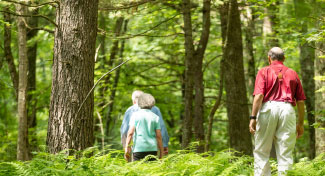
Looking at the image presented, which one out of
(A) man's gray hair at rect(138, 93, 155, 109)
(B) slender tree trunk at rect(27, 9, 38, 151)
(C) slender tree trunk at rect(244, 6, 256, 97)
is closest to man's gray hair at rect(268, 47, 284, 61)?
(A) man's gray hair at rect(138, 93, 155, 109)

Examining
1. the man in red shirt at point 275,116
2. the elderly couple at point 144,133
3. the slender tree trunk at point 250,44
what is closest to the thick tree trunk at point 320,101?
the man in red shirt at point 275,116

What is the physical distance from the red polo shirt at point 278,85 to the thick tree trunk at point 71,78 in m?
2.44

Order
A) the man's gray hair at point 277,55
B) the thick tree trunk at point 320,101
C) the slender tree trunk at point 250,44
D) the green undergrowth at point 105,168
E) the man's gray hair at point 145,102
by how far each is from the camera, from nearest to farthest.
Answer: the green undergrowth at point 105,168 → the man's gray hair at point 277,55 → the man's gray hair at point 145,102 → the thick tree trunk at point 320,101 → the slender tree trunk at point 250,44

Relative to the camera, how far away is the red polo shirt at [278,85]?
5.49 metres

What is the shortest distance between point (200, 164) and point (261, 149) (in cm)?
98

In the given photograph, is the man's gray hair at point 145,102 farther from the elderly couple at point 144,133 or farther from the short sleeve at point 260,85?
the short sleeve at point 260,85

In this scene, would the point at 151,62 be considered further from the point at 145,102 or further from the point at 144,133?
the point at 144,133

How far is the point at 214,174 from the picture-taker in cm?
478

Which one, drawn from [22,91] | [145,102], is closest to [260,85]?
[145,102]

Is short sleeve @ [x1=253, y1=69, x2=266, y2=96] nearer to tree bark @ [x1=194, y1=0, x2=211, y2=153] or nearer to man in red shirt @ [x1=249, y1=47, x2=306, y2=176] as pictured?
man in red shirt @ [x1=249, y1=47, x2=306, y2=176]

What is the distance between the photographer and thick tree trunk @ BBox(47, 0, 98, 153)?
5.24m

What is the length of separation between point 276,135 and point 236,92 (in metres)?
4.21

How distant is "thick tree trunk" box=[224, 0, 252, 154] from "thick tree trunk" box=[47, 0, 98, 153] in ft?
16.2

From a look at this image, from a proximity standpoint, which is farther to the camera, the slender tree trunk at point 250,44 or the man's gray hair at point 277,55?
the slender tree trunk at point 250,44
